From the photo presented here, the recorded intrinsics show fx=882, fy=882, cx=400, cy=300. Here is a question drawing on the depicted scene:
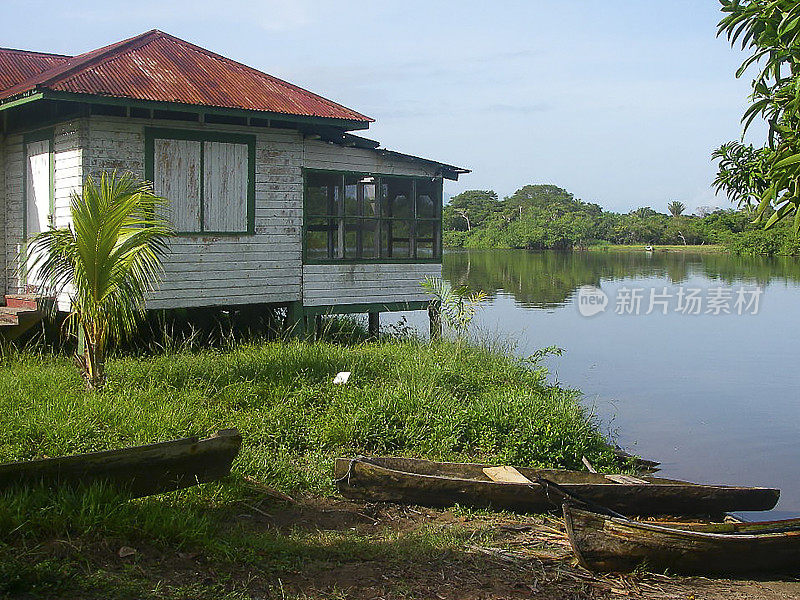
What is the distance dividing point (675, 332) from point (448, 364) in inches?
609

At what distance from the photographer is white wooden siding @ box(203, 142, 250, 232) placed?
42.3 ft

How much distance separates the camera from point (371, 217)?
15.2 meters

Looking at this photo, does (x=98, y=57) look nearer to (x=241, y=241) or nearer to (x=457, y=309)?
(x=241, y=241)

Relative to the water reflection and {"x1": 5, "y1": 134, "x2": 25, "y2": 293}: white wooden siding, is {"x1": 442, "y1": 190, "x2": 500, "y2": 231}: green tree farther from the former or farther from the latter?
{"x1": 5, "y1": 134, "x2": 25, "y2": 293}: white wooden siding

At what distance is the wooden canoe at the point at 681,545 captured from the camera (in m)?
6.22

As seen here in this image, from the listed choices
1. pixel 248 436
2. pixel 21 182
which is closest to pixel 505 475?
pixel 248 436

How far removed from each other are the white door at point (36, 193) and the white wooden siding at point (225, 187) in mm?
2155

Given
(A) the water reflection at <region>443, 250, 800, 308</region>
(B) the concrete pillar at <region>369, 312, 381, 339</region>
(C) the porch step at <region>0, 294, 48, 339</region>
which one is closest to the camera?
(C) the porch step at <region>0, 294, 48, 339</region>

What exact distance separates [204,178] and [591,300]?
2132 centimetres

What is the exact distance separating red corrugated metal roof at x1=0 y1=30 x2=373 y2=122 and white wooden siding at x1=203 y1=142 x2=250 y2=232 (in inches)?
30.6

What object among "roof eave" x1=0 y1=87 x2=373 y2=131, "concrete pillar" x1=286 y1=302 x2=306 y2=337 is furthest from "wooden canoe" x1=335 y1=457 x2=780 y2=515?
"concrete pillar" x1=286 y1=302 x2=306 y2=337

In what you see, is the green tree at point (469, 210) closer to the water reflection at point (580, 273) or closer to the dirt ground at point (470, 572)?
the water reflection at point (580, 273)

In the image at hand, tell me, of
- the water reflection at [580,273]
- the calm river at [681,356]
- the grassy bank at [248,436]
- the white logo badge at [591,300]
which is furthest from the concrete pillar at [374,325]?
the water reflection at [580,273]

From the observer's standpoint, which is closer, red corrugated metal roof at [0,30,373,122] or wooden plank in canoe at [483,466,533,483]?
wooden plank in canoe at [483,466,533,483]
